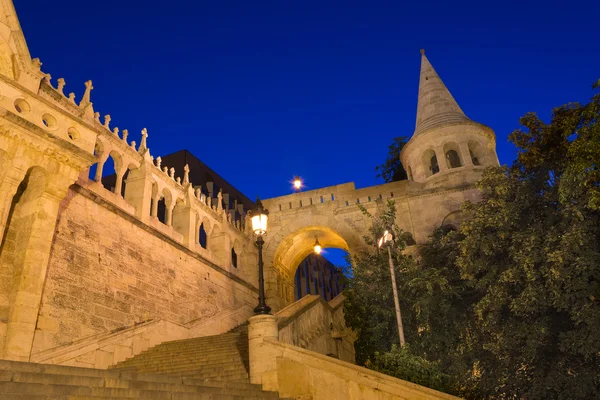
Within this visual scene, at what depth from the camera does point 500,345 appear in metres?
9.80

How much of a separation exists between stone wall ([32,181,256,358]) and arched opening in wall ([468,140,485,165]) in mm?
14025

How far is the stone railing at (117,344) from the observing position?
9766 mm

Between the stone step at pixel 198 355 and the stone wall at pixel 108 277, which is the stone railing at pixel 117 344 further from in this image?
the stone step at pixel 198 355

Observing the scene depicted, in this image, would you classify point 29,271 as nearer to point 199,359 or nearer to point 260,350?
point 199,359

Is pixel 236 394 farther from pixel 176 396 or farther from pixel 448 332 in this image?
pixel 448 332

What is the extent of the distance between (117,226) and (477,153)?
16.9 meters

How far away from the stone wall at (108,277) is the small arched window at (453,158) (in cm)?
1391

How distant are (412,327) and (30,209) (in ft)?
34.3

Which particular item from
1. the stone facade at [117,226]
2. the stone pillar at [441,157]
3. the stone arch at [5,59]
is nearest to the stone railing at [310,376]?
the stone facade at [117,226]

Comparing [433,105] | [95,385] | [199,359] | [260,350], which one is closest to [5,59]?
[199,359]

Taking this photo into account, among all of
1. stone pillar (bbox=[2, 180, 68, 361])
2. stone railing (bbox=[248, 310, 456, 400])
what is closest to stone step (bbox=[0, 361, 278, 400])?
stone railing (bbox=[248, 310, 456, 400])

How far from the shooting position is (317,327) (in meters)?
12.4

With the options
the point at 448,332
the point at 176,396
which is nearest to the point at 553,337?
the point at 448,332

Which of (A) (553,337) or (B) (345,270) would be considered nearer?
(A) (553,337)
